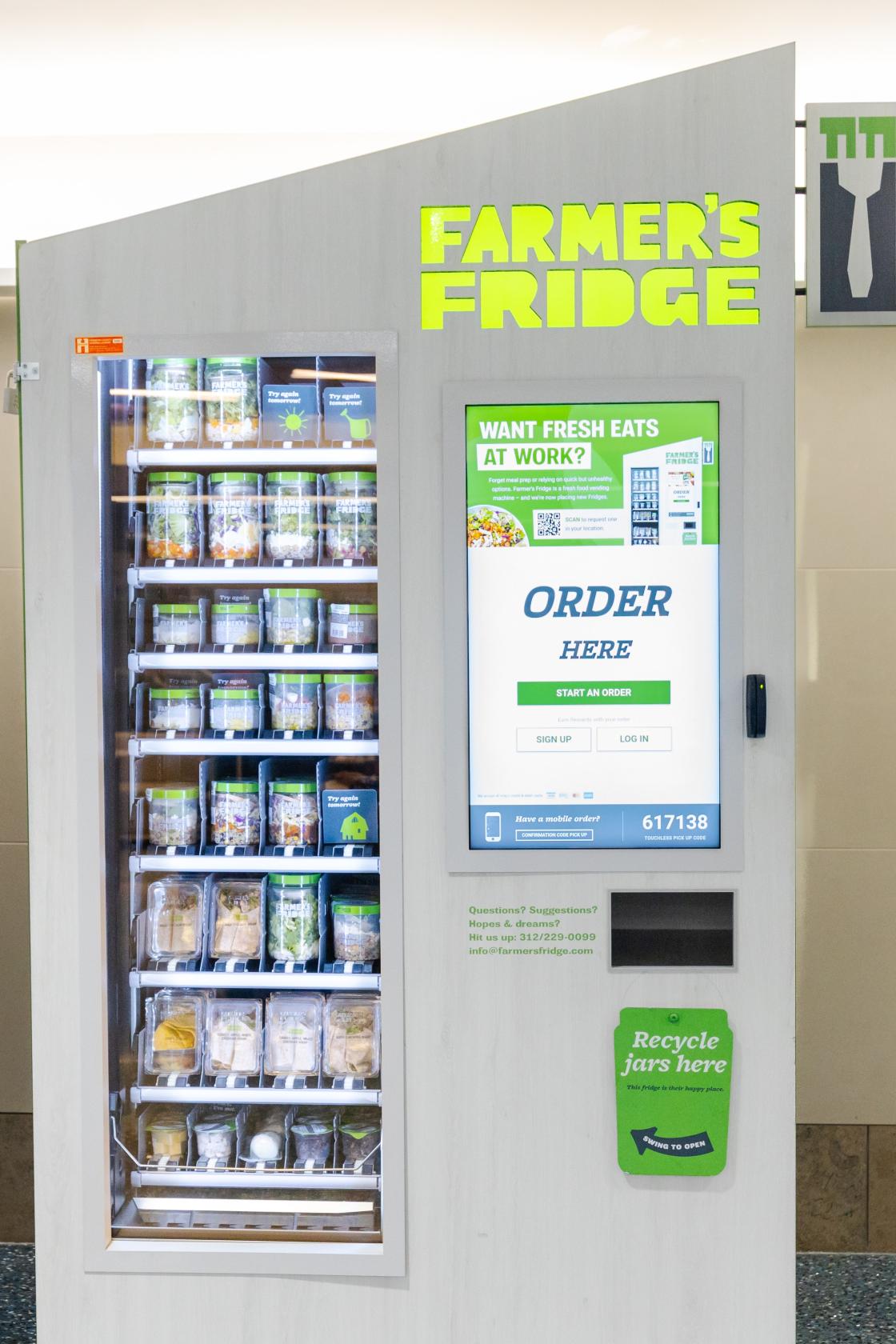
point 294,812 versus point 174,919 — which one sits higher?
point 294,812

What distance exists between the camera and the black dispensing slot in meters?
2.41

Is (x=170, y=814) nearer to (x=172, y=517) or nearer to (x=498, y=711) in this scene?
(x=172, y=517)

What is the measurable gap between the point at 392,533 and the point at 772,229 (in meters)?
0.99

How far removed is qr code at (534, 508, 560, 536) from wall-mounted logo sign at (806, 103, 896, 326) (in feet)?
2.28

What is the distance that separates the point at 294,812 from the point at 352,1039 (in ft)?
1.73

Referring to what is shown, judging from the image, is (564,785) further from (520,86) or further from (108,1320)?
(520,86)

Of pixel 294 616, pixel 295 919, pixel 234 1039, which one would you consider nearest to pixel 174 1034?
pixel 234 1039

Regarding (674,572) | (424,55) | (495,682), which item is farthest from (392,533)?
(424,55)

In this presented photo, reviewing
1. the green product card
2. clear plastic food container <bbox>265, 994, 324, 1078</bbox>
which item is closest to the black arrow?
the green product card

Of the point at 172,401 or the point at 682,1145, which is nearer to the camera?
the point at 682,1145

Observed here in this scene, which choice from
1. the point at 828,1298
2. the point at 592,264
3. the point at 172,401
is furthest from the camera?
the point at 828,1298

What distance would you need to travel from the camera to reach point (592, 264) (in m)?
2.36

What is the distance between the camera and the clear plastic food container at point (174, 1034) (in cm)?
258

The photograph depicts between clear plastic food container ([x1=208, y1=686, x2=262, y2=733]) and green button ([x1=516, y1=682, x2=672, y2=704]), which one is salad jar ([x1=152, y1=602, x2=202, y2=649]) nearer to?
clear plastic food container ([x1=208, y1=686, x2=262, y2=733])
